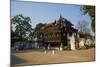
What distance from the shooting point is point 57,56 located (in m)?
2.66

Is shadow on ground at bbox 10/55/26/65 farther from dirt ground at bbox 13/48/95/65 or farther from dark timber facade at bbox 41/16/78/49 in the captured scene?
dark timber facade at bbox 41/16/78/49

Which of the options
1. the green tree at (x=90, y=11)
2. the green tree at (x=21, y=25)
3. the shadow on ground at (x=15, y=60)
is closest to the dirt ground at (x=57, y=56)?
the shadow on ground at (x=15, y=60)

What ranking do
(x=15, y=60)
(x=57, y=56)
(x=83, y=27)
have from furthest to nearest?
(x=83, y=27)
(x=57, y=56)
(x=15, y=60)

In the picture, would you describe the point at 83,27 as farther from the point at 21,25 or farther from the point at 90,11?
the point at 21,25

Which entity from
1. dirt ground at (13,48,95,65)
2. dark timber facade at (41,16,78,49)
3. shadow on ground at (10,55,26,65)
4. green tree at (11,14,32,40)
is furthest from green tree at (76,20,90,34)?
shadow on ground at (10,55,26,65)

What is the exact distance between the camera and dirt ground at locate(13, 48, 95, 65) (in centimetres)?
251

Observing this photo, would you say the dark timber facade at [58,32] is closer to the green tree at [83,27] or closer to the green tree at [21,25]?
the green tree at [83,27]

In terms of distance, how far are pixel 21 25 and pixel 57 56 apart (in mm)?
667

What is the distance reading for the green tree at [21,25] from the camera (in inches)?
96.7

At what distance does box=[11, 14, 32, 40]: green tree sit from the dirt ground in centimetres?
26

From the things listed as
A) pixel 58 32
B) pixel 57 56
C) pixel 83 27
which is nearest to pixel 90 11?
pixel 83 27

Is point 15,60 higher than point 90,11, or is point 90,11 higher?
point 90,11

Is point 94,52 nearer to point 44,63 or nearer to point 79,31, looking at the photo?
point 79,31
